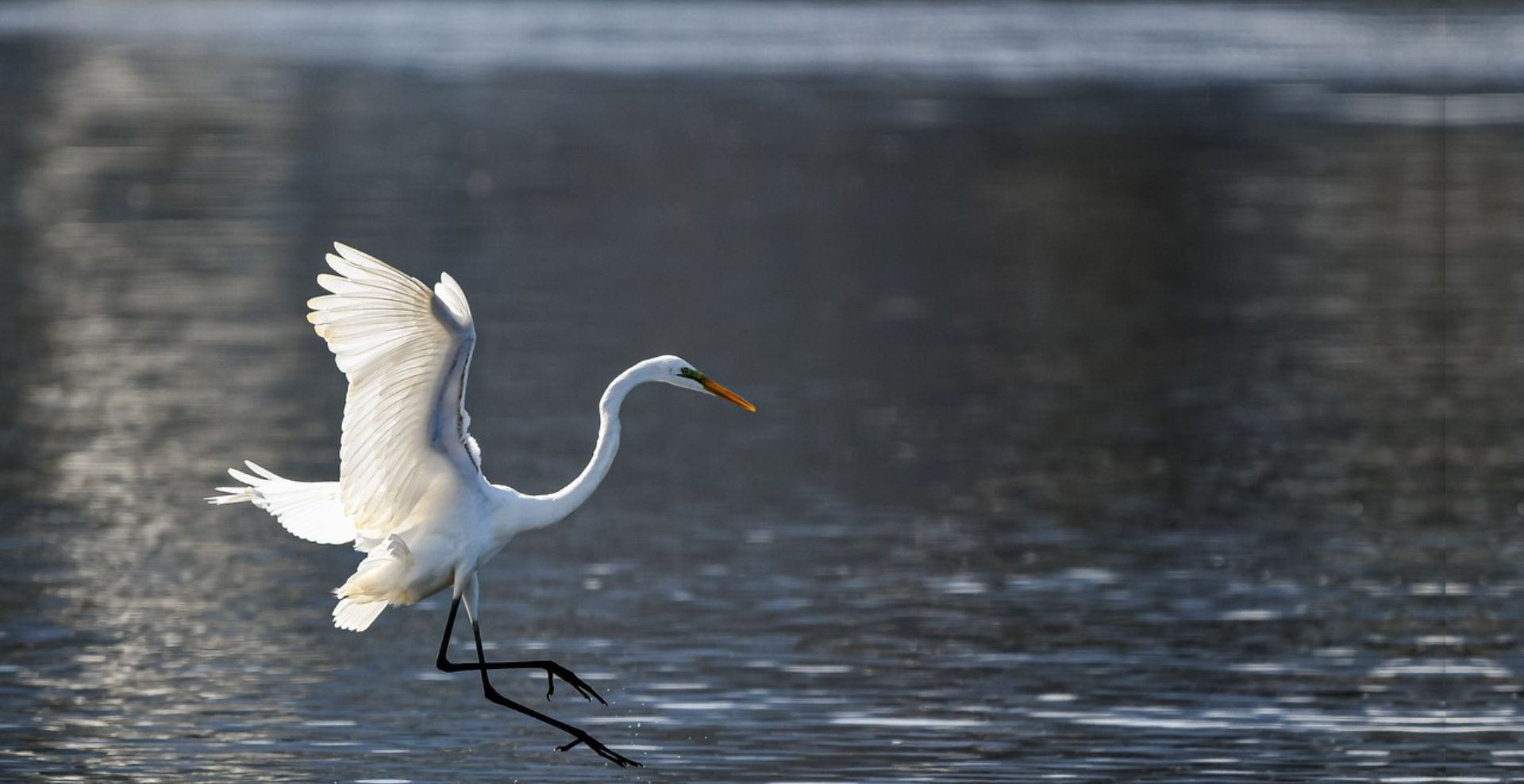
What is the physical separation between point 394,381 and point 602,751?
168 centimetres

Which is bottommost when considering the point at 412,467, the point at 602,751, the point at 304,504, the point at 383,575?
the point at 602,751

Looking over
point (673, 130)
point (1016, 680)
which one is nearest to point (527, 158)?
point (673, 130)

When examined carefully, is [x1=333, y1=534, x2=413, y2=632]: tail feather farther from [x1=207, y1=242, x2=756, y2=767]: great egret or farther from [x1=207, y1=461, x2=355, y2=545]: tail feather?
[x1=207, y1=461, x2=355, y2=545]: tail feather

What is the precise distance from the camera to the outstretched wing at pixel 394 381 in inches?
356

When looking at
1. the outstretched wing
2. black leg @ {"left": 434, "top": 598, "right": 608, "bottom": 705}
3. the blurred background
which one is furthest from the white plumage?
the blurred background

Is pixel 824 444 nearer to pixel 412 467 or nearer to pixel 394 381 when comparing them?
pixel 412 467

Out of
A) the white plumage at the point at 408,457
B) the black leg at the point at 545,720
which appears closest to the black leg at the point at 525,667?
the black leg at the point at 545,720

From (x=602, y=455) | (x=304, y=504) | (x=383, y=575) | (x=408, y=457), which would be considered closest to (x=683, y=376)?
(x=602, y=455)

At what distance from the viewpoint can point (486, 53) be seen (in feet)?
203

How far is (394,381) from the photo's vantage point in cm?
934

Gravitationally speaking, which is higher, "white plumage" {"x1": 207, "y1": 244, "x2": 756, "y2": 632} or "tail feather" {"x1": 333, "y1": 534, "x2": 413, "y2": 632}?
"white plumage" {"x1": 207, "y1": 244, "x2": 756, "y2": 632}

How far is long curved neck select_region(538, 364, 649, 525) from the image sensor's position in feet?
31.8

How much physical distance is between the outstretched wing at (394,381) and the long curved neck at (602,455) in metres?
0.37

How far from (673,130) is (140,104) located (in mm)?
11006
